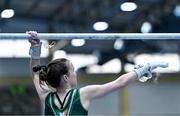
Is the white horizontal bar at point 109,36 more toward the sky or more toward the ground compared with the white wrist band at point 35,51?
more toward the sky

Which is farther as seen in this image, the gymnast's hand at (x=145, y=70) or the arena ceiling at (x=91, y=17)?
the arena ceiling at (x=91, y=17)

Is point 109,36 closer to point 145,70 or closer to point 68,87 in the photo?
point 145,70

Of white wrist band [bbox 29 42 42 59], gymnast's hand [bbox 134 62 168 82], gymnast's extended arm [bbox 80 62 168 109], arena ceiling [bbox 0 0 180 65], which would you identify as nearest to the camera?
gymnast's extended arm [bbox 80 62 168 109]

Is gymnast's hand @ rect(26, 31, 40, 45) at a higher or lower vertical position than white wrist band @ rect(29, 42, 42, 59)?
higher

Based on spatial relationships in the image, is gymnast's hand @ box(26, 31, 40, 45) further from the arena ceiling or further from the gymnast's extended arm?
the arena ceiling

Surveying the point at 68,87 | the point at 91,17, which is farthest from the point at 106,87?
the point at 91,17

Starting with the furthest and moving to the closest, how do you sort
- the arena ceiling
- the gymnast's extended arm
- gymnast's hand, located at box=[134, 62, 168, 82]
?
the arena ceiling
gymnast's hand, located at box=[134, 62, 168, 82]
the gymnast's extended arm

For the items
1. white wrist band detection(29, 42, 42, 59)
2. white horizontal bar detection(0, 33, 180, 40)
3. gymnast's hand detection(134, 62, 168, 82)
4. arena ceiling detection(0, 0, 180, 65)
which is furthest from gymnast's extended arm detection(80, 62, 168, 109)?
arena ceiling detection(0, 0, 180, 65)

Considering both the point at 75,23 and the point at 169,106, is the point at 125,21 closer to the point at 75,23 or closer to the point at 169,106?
the point at 75,23

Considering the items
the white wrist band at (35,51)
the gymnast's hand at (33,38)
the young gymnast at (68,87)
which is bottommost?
the young gymnast at (68,87)

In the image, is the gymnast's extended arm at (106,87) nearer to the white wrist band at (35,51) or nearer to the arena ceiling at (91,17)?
the white wrist band at (35,51)

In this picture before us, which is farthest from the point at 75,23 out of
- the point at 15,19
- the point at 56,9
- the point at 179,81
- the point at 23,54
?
the point at 179,81

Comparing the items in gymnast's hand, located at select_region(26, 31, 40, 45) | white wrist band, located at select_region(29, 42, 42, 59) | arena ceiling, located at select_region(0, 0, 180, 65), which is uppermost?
arena ceiling, located at select_region(0, 0, 180, 65)

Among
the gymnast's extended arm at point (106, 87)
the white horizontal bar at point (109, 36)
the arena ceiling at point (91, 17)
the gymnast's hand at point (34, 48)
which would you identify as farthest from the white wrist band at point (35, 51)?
the arena ceiling at point (91, 17)
